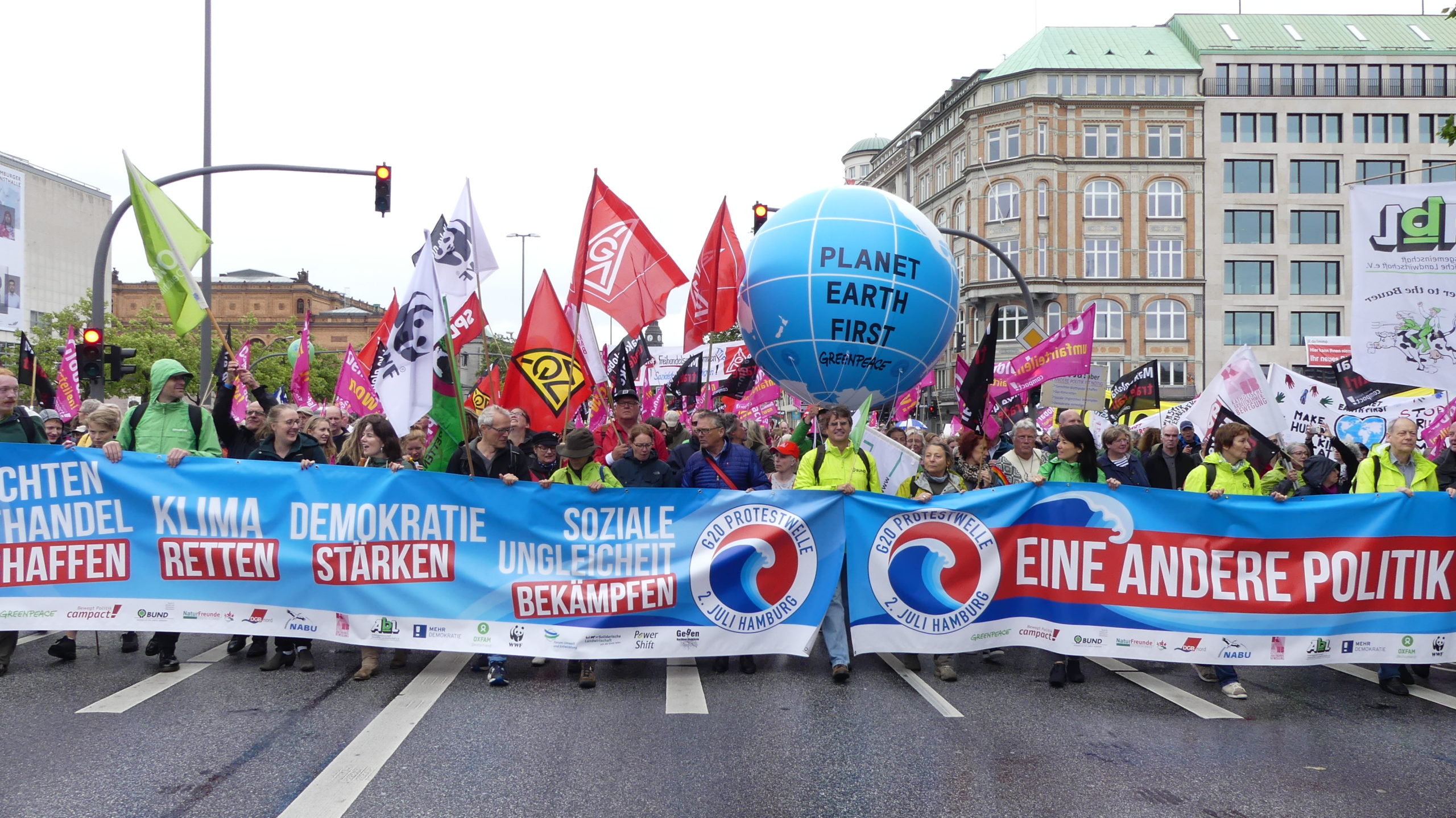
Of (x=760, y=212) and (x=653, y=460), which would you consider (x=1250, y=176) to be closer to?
(x=760, y=212)

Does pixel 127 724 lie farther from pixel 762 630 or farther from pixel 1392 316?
pixel 1392 316

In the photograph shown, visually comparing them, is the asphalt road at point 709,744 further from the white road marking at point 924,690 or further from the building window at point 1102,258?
the building window at point 1102,258

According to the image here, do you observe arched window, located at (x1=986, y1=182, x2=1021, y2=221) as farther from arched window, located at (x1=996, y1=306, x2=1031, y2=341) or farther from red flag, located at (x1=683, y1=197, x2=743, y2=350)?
red flag, located at (x1=683, y1=197, x2=743, y2=350)

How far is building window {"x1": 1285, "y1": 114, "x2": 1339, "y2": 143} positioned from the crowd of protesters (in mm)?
60845

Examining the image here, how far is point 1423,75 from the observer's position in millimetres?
61188

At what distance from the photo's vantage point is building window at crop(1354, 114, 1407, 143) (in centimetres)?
6144

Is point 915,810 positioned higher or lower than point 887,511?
lower

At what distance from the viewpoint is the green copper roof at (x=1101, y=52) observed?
6203 centimetres

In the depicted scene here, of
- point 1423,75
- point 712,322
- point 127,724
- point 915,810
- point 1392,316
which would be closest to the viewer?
point 915,810

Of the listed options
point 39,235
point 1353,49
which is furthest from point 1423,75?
point 39,235

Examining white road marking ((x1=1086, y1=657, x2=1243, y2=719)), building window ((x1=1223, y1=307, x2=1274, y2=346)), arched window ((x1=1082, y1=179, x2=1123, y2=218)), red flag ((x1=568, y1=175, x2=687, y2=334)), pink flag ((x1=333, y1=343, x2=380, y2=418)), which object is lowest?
white road marking ((x1=1086, y1=657, x2=1243, y2=719))

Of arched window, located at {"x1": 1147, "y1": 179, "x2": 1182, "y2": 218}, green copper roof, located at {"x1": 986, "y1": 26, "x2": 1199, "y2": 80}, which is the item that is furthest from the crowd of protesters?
green copper roof, located at {"x1": 986, "y1": 26, "x2": 1199, "y2": 80}

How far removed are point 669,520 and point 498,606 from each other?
1184mm

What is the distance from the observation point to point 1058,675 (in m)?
7.14
